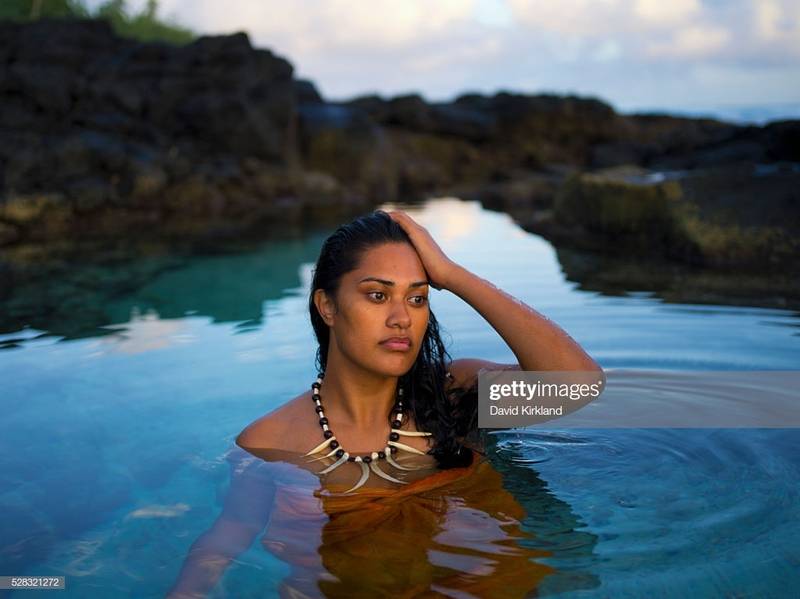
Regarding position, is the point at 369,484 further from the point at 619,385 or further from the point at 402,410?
the point at 619,385

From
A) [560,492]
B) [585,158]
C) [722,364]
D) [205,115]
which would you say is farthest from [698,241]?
[585,158]

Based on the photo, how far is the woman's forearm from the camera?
10.9 feet

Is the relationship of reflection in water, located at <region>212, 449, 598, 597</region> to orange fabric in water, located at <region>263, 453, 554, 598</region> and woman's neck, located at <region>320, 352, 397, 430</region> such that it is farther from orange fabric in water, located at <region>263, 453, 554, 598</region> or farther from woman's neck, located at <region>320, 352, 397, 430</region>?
woman's neck, located at <region>320, 352, 397, 430</region>

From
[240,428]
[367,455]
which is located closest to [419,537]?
[367,455]

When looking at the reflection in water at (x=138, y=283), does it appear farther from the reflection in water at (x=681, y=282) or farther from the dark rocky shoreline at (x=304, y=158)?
the reflection in water at (x=681, y=282)

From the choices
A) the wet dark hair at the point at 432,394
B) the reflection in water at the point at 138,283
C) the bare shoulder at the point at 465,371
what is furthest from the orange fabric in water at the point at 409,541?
the reflection in water at the point at 138,283

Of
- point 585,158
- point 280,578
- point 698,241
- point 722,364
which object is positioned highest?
point 585,158

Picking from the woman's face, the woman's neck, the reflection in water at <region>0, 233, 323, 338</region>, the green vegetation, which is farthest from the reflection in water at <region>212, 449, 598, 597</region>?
the green vegetation

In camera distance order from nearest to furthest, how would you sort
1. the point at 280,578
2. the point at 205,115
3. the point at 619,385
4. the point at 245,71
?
the point at 280,578 < the point at 619,385 < the point at 205,115 < the point at 245,71

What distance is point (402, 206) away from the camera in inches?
698

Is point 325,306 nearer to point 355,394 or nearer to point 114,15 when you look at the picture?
point 355,394

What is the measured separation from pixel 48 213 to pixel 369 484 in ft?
40.5

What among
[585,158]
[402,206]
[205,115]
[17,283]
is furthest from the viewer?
[585,158]

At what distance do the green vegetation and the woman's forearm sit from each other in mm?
19681
